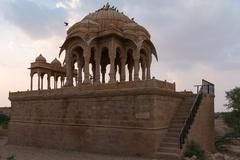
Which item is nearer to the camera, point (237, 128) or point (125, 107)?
point (125, 107)

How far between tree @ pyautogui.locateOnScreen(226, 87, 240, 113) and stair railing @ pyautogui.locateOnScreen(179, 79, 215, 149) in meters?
6.94

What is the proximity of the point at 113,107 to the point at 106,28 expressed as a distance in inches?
212

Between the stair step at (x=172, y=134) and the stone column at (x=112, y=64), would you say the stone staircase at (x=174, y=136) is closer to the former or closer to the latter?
the stair step at (x=172, y=134)

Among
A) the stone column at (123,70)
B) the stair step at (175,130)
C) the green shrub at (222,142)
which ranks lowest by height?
the green shrub at (222,142)

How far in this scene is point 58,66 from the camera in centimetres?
2555

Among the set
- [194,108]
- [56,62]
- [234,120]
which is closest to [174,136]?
[194,108]

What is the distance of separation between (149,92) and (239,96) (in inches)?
501

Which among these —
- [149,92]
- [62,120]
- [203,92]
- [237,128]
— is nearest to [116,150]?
[149,92]

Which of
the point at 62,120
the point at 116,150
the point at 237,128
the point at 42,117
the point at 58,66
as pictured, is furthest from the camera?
the point at 58,66

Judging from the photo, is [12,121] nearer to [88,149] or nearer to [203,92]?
[88,149]

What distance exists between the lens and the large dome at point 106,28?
18.1 m

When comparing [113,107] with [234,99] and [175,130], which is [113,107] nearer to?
[175,130]

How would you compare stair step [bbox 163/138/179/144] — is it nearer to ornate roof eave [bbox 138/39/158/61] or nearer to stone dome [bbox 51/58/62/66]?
ornate roof eave [bbox 138/39/158/61]

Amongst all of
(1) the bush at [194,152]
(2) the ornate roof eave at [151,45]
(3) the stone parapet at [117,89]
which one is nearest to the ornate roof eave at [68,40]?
(3) the stone parapet at [117,89]
